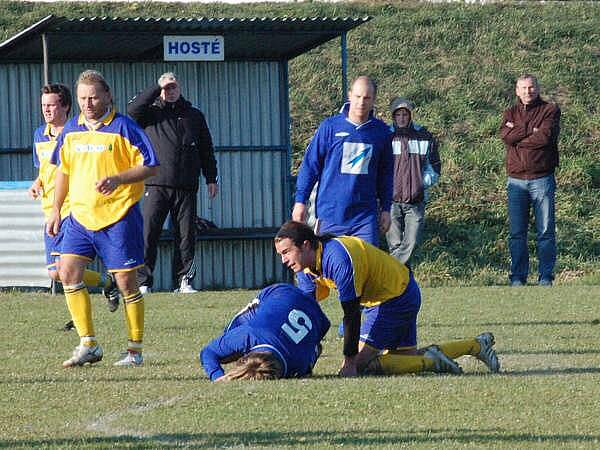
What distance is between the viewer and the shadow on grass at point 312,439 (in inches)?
253

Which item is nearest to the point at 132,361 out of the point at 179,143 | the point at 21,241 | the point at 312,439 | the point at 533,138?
the point at 312,439

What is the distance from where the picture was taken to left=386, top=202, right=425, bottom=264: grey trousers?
16.8m

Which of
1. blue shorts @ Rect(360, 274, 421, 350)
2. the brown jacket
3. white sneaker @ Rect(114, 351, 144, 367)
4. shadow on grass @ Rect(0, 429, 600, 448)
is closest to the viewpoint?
shadow on grass @ Rect(0, 429, 600, 448)

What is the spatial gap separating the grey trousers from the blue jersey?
240 inches


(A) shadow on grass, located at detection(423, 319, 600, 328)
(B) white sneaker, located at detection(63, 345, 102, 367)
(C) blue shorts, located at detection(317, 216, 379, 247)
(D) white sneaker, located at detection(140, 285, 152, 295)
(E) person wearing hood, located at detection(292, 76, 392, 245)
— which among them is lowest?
(D) white sneaker, located at detection(140, 285, 152, 295)

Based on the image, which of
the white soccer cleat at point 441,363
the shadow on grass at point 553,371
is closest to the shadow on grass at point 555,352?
the shadow on grass at point 553,371

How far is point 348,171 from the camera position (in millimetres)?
10602

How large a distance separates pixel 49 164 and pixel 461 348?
3.88 metres

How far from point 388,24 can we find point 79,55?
10520 mm

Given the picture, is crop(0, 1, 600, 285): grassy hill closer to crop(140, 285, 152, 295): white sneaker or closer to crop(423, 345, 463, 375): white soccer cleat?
crop(140, 285, 152, 295): white sneaker

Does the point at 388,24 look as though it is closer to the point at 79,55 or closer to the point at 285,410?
the point at 79,55

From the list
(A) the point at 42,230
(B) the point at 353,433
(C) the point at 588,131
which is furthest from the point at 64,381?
(C) the point at 588,131

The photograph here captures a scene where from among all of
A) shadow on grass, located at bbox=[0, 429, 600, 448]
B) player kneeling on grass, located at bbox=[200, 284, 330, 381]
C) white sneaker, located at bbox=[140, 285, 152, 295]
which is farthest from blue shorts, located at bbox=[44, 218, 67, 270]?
shadow on grass, located at bbox=[0, 429, 600, 448]

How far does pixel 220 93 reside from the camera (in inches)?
724
